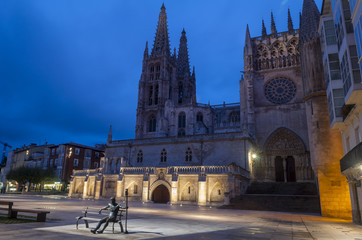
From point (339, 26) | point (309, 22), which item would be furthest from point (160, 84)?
point (339, 26)

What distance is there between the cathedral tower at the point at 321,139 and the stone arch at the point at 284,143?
58.3ft

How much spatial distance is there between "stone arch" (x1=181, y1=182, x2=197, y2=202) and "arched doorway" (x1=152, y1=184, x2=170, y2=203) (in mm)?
2277

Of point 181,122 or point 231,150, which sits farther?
point 181,122

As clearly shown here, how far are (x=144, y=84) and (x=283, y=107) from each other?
37.4 m

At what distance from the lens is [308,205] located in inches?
890

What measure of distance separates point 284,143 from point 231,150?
32.8 feet

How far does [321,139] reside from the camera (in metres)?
18.9

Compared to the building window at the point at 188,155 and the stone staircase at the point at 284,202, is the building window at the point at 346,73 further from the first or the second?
the building window at the point at 188,155

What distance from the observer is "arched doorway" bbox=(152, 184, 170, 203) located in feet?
101

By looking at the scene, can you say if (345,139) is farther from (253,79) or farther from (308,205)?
(253,79)

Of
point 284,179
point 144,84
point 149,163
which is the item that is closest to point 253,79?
point 284,179

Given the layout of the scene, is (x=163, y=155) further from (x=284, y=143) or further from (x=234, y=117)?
(x=284, y=143)

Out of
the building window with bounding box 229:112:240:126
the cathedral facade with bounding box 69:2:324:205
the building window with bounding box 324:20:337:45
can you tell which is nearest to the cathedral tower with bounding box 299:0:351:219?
the building window with bounding box 324:20:337:45

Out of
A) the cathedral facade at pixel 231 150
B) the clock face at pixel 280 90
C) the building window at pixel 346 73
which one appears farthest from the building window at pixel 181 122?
the building window at pixel 346 73
